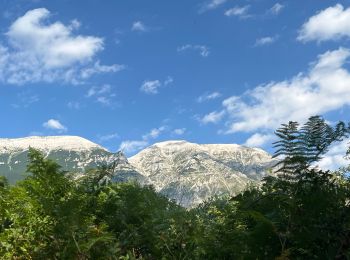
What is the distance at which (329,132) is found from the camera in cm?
680

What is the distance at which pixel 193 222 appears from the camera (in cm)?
746

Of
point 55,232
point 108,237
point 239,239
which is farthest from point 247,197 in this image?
point 55,232

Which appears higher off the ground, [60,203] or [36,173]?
[36,173]

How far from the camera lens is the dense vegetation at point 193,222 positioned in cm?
591

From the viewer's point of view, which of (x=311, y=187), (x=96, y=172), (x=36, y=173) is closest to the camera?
(x=311, y=187)

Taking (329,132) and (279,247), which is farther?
(329,132)

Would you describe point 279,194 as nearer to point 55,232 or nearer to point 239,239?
point 239,239

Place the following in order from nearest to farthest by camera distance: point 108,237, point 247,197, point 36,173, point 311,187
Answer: point 108,237 < point 311,187 < point 36,173 < point 247,197

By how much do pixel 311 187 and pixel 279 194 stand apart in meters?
0.52

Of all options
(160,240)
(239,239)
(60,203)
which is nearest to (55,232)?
(60,203)

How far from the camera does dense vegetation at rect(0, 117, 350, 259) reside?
233 inches

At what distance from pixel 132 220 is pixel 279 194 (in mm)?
2655

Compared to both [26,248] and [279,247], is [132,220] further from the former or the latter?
[279,247]

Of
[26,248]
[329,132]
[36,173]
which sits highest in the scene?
[329,132]
